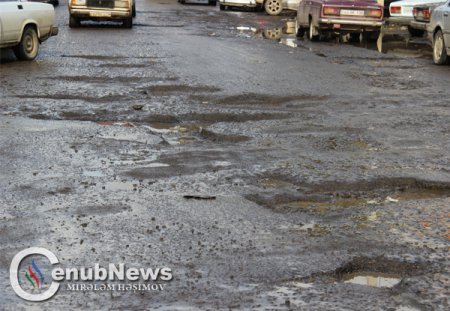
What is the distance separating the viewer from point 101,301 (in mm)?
4684

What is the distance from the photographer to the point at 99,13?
2645 centimetres

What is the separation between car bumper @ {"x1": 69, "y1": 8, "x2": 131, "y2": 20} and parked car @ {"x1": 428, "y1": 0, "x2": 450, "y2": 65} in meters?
10.9

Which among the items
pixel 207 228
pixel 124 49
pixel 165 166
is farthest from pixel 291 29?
pixel 207 228

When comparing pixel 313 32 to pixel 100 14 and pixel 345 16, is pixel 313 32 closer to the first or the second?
pixel 345 16

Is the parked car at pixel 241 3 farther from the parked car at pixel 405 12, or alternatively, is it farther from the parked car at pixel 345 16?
the parked car at pixel 345 16

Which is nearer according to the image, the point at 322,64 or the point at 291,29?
the point at 322,64

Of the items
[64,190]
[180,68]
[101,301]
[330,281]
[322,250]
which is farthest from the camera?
[180,68]

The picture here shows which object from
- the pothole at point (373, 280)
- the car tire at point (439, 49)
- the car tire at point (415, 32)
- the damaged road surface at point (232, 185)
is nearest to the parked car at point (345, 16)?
the car tire at point (415, 32)

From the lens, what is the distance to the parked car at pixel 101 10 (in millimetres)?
26234

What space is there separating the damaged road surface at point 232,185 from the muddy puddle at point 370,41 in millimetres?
7018

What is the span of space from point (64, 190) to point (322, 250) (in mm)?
2446

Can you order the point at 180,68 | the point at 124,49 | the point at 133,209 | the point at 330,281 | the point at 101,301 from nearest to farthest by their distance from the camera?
the point at 101,301
the point at 330,281
the point at 133,209
the point at 180,68
the point at 124,49

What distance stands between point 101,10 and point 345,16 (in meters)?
7.77

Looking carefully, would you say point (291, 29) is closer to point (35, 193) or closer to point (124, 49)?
point (124, 49)
